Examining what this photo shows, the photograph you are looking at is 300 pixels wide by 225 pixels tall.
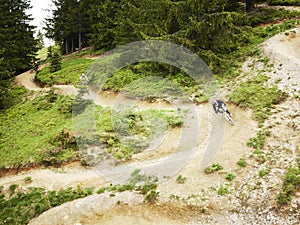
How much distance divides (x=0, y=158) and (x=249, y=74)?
18099 mm

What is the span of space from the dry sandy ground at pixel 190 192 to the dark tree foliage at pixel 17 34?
22.5m

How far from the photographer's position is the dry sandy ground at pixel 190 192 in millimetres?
10398

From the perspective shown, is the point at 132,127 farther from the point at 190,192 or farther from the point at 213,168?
the point at 190,192

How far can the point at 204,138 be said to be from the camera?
15445 millimetres

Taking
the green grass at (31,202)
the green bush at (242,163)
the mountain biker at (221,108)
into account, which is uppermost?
the mountain biker at (221,108)

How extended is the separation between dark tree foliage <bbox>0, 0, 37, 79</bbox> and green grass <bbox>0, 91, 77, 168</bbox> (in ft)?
34.0

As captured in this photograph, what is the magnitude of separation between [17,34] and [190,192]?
35.5 meters

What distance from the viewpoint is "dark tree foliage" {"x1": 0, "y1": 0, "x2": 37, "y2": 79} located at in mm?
33531

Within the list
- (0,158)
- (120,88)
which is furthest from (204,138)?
(0,158)

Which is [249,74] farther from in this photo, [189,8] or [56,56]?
[56,56]

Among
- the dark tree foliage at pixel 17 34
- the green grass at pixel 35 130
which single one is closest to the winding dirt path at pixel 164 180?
the green grass at pixel 35 130

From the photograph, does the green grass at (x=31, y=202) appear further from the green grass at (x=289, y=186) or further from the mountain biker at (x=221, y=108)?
the mountain biker at (x=221, y=108)

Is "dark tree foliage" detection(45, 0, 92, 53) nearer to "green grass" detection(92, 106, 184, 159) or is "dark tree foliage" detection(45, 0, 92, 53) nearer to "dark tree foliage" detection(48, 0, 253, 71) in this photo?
"dark tree foliage" detection(48, 0, 253, 71)

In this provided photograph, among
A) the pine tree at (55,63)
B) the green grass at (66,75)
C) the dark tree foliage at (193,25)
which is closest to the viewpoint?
the dark tree foliage at (193,25)
